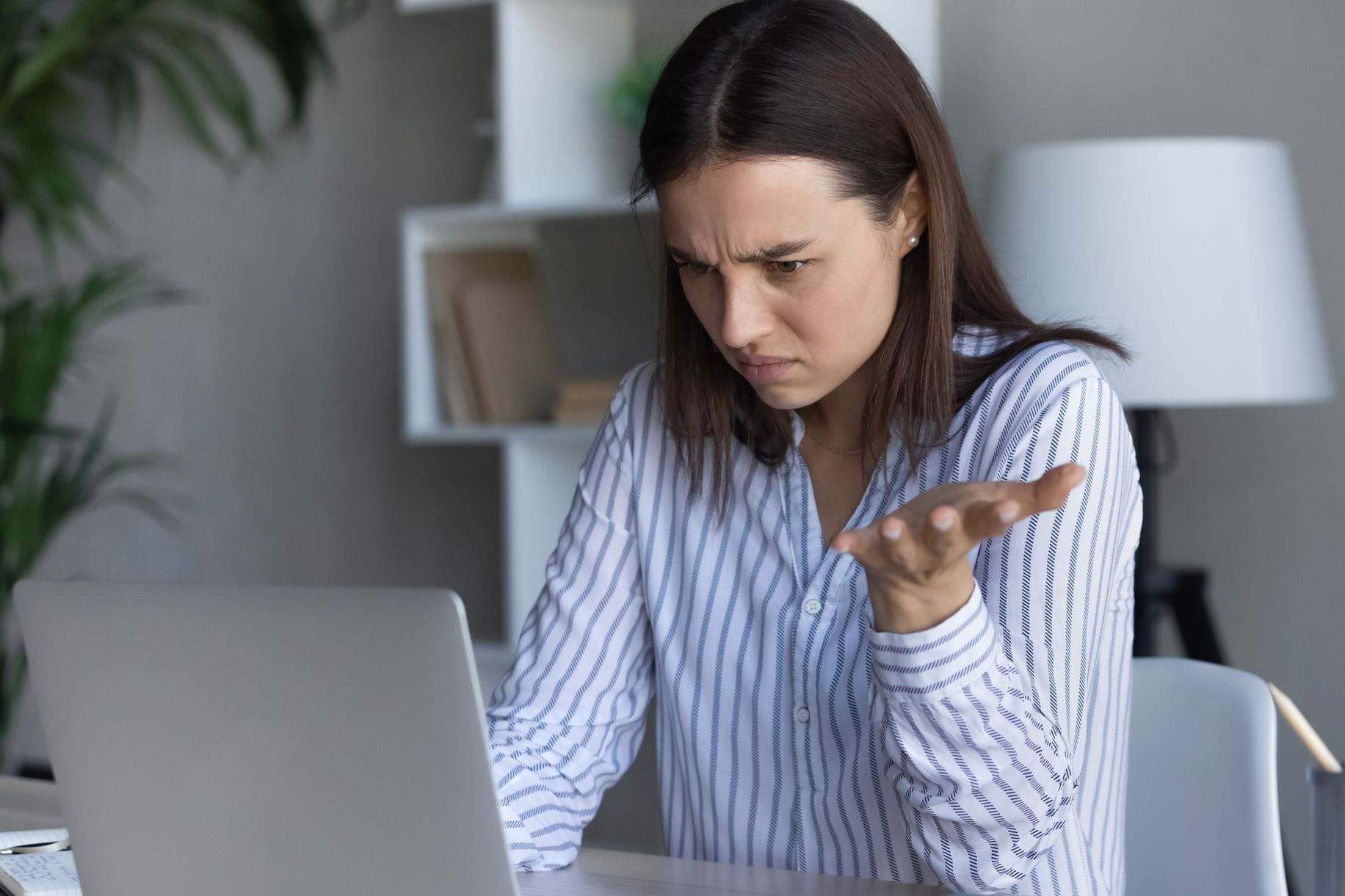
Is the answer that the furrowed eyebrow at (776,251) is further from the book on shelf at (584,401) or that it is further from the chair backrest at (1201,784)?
the book on shelf at (584,401)

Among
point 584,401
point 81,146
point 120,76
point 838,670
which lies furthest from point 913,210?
point 120,76

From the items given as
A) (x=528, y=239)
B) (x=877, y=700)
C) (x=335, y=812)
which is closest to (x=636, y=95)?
(x=528, y=239)

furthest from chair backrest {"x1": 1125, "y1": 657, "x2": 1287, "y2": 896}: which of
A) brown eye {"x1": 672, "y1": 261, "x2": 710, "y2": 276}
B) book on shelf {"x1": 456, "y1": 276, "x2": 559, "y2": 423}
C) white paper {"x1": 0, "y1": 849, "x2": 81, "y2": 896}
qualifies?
book on shelf {"x1": 456, "y1": 276, "x2": 559, "y2": 423}

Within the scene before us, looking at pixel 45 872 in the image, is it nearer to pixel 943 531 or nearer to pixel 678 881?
pixel 678 881

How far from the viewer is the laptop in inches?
31.1

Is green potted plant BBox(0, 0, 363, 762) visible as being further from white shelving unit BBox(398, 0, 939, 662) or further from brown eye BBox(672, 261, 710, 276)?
brown eye BBox(672, 261, 710, 276)

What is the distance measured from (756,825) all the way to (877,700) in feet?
1.23

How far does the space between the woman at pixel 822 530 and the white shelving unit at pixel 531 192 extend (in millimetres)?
1179

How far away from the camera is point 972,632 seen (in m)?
0.99

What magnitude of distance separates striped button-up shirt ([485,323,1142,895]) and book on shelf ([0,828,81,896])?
12.5 inches

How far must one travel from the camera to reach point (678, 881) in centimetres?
113

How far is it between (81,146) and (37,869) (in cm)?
238

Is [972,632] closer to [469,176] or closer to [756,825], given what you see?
[756,825]

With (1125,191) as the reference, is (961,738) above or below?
below
